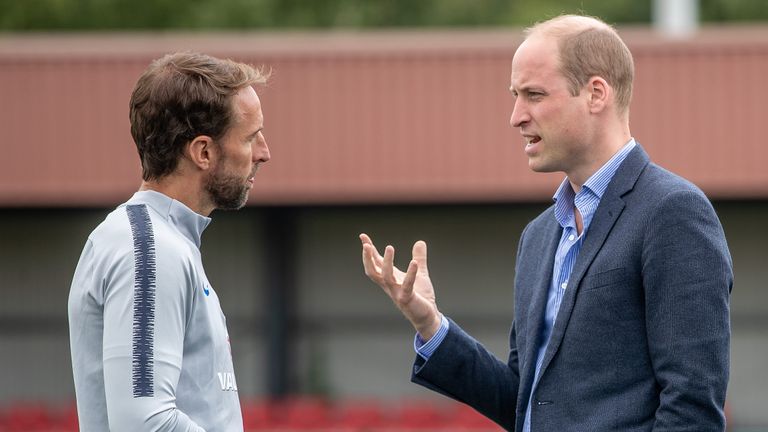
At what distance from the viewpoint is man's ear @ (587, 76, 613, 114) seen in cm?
311

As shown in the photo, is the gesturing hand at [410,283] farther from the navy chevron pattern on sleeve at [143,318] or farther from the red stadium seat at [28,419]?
the red stadium seat at [28,419]

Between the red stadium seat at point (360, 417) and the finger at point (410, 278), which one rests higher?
the finger at point (410, 278)

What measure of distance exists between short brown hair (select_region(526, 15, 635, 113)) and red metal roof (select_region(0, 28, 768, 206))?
27.5 ft

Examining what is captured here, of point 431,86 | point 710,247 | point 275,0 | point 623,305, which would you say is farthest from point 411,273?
point 275,0

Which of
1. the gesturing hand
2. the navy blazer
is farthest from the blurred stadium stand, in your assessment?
the navy blazer

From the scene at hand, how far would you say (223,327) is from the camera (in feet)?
9.29

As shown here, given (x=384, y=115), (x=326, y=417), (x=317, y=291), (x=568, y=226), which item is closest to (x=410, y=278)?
(x=568, y=226)

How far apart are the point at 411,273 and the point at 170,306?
0.76 m

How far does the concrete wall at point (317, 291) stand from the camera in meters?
13.4

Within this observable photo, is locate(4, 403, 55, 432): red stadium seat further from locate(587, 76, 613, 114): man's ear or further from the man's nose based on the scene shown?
locate(587, 76, 613, 114): man's ear

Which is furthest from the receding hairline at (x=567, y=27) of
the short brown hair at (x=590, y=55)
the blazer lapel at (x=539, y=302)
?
the blazer lapel at (x=539, y=302)

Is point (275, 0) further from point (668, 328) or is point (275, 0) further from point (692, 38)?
point (668, 328)

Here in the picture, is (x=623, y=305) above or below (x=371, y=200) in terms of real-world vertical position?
above

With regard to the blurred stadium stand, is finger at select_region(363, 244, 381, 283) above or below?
above
